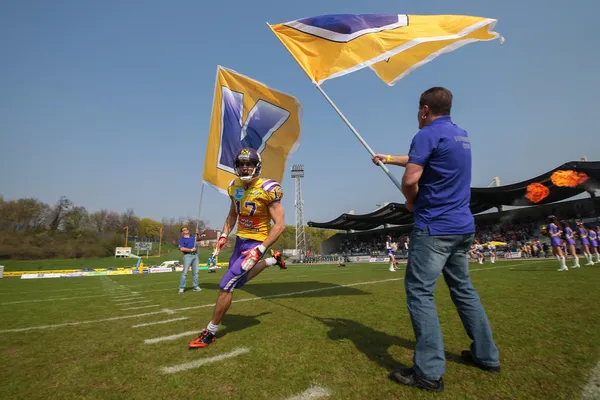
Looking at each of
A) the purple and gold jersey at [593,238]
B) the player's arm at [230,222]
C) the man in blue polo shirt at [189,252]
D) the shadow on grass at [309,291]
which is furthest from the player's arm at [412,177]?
the purple and gold jersey at [593,238]

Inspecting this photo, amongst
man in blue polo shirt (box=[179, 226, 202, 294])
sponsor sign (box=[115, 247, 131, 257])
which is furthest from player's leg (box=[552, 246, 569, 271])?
sponsor sign (box=[115, 247, 131, 257])

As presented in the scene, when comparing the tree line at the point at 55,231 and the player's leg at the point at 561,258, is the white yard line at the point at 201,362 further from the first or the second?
the tree line at the point at 55,231

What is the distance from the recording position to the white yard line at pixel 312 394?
203cm

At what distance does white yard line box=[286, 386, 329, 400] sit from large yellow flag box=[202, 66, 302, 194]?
680 cm

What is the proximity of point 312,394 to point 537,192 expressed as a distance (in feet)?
125

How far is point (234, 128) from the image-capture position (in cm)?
884

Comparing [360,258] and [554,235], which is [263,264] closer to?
[554,235]

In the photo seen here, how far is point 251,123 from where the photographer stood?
29.7 feet

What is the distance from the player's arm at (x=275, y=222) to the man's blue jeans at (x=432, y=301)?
1.86 m

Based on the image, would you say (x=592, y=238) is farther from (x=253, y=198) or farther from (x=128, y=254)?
(x=128, y=254)

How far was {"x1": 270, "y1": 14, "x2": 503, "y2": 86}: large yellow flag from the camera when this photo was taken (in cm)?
512

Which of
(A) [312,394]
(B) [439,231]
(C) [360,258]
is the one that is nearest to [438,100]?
(B) [439,231]

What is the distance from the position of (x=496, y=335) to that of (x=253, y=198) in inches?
134

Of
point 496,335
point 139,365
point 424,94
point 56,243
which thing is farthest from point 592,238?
point 56,243
